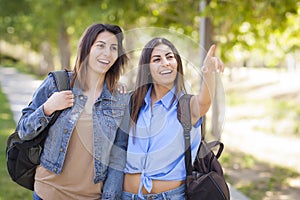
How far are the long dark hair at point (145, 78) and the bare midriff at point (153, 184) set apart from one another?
271mm

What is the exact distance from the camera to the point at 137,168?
7.89 ft

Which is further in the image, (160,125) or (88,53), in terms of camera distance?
(88,53)

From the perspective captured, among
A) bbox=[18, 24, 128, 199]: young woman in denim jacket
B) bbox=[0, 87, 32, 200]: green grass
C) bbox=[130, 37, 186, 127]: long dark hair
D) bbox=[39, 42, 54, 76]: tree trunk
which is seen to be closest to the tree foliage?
bbox=[0, 87, 32, 200]: green grass

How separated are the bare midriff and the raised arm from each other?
33cm

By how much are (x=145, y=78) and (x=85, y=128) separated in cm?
40

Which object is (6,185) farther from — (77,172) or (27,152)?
(77,172)

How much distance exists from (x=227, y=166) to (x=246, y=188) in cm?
155

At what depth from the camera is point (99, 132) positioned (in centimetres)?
240

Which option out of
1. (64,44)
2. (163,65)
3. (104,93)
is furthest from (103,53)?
(64,44)

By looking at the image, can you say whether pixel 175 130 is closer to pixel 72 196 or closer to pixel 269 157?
pixel 72 196

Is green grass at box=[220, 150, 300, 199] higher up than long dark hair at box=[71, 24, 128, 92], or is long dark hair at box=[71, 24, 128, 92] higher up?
long dark hair at box=[71, 24, 128, 92]

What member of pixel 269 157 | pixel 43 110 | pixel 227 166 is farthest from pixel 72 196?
pixel 269 157

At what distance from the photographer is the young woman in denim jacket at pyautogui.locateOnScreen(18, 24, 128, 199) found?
240cm

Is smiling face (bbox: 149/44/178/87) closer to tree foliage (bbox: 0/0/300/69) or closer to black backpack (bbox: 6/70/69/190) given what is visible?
black backpack (bbox: 6/70/69/190)
